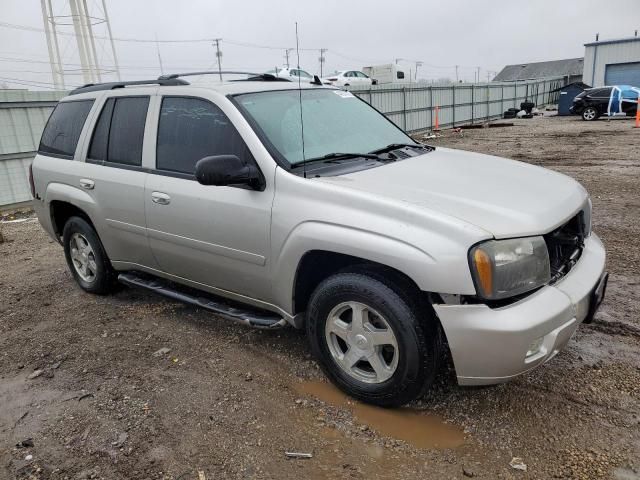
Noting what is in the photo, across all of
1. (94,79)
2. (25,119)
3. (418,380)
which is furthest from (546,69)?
(418,380)

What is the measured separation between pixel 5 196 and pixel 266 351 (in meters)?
7.81

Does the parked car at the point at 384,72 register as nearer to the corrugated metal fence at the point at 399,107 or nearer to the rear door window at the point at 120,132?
the corrugated metal fence at the point at 399,107

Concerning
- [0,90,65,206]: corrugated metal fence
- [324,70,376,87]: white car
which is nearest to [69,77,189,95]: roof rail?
[0,90,65,206]: corrugated metal fence

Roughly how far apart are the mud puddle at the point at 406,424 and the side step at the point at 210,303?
0.56m

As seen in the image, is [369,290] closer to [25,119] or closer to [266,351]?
[266,351]

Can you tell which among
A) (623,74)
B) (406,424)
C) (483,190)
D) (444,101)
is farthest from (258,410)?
(623,74)

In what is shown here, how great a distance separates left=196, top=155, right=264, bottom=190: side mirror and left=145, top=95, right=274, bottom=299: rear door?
0.14 meters

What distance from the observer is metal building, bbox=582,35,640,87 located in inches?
1385

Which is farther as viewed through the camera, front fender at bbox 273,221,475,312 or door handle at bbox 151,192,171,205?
door handle at bbox 151,192,171,205

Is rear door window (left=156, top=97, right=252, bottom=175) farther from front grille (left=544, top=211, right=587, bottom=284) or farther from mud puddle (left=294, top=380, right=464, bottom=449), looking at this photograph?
front grille (left=544, top=211, right=587, bottom=284)

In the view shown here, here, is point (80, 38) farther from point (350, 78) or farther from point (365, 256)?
point (365, 256)

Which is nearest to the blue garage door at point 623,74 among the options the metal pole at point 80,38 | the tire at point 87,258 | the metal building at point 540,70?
the metal building at point 540,70

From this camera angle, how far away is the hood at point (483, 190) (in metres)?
2.59

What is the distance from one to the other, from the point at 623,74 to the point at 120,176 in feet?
134
